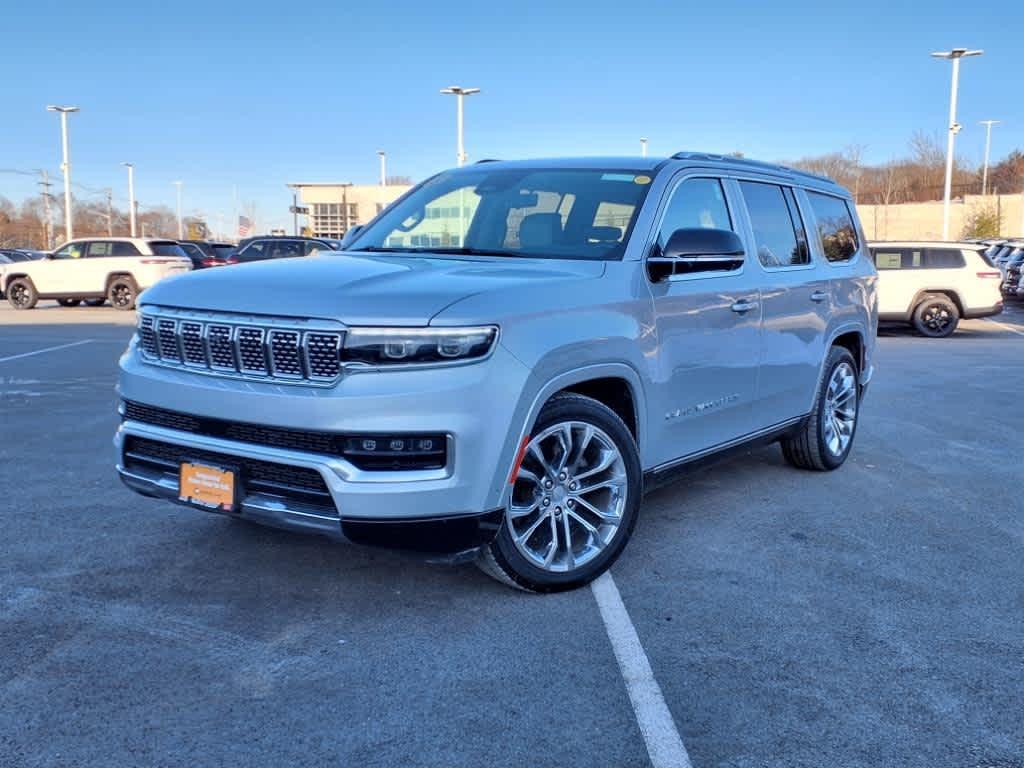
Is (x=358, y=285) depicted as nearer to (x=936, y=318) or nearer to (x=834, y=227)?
(x=834, y=227)

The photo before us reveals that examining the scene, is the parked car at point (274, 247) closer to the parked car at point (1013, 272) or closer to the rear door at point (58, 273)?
the rear door at point (58, 273)

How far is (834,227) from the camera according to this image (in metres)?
6.43

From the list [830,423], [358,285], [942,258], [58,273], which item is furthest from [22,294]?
[358,285]

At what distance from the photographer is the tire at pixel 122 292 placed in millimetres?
22453

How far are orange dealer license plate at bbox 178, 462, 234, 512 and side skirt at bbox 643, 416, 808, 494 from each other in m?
1.90

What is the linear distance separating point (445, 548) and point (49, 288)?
881 inches

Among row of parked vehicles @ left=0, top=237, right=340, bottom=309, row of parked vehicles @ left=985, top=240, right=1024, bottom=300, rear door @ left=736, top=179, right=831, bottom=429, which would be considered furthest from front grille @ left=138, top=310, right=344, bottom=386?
row of parked vehicles @ left=985, top=240, right=1024, bottom=300

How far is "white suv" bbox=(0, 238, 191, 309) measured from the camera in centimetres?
2236

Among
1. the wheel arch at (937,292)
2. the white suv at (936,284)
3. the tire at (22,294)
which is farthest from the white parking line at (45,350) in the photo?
the wheel arch at (937,292)

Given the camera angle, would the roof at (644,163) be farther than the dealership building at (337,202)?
No

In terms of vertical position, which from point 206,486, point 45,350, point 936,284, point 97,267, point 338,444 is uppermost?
point 97,267

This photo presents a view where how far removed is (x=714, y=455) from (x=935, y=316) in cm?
1467

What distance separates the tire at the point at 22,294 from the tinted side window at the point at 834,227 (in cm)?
2141

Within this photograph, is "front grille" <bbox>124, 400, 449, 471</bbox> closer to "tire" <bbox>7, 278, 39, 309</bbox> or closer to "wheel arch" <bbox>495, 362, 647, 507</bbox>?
"wheel arch" <bbox>495, 362, 647, 507</bbox>
